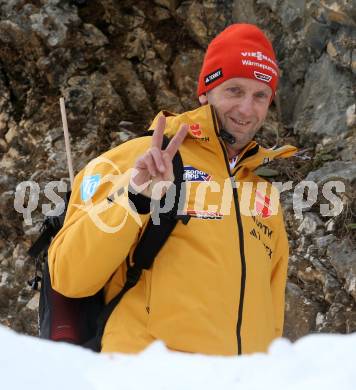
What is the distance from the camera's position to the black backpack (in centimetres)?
267

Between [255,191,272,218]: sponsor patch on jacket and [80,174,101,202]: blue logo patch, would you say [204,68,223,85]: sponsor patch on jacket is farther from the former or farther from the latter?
[80,174,101,202]: blue logo patch

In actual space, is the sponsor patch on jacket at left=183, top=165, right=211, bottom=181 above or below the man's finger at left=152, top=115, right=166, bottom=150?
below

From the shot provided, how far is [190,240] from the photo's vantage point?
2730 millimetres

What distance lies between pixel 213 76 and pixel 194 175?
0.80 meters

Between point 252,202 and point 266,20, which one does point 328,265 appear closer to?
point 252,202

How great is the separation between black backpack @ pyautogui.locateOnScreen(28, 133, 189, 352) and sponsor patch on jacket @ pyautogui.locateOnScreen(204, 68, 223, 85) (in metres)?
0.77

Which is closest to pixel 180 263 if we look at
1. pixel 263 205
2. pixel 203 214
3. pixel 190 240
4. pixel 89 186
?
pixel 190 240

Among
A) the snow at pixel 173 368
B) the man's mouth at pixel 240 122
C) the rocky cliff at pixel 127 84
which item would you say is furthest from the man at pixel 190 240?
the rocky cliff at pixel 127 84

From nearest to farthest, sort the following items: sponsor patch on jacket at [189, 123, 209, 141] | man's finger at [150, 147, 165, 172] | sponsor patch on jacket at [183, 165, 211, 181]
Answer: man's finger at [150, 147, 165, 172] < sponsor patch on jacket at [183, 165, 211, 181] < sponsor patch on jacket at [189, 123, 209, 141]

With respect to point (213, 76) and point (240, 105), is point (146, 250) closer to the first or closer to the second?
point (240, 105)

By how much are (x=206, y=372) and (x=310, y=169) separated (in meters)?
5.35

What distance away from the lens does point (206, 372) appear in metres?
1.33

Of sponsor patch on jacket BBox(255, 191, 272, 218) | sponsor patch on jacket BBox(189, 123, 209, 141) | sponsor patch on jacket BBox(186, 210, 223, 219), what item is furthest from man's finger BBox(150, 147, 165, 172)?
sponsor patch on jacket BBox(255, 191, 272, 218)

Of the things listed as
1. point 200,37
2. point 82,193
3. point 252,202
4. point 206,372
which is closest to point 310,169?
point 200,37
